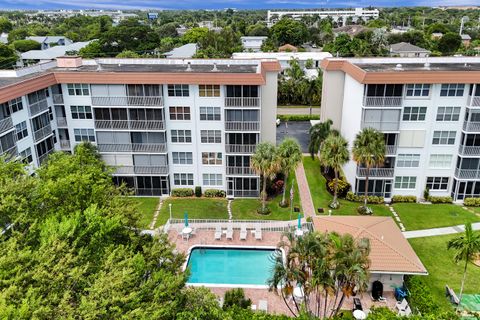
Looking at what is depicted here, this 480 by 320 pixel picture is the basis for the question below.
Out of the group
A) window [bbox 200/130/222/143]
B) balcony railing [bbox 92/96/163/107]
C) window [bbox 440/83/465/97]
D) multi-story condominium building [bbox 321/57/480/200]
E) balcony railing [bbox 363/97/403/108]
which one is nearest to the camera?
multi-story condominium building [bbox 321/57/480/200]

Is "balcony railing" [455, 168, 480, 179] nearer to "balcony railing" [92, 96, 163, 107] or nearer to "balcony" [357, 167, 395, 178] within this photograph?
"balcony" [357, 167, 395, 178]

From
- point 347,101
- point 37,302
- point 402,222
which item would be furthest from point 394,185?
point 37,302

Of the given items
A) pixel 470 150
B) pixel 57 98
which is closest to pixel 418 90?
pixel 470 150

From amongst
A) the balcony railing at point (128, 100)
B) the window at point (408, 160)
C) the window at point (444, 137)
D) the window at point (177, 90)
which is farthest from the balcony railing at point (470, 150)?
the balcony railing at point (128, 100)

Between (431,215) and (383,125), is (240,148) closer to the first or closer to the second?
(383,125)

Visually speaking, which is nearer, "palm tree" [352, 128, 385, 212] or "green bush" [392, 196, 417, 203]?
"palm tree" [352, 128, 385, 212]

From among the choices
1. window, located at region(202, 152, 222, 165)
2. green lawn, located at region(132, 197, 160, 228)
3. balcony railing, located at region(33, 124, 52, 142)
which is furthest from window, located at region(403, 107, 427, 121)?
balcony railing, located at region(33, 124, 52, 142)
